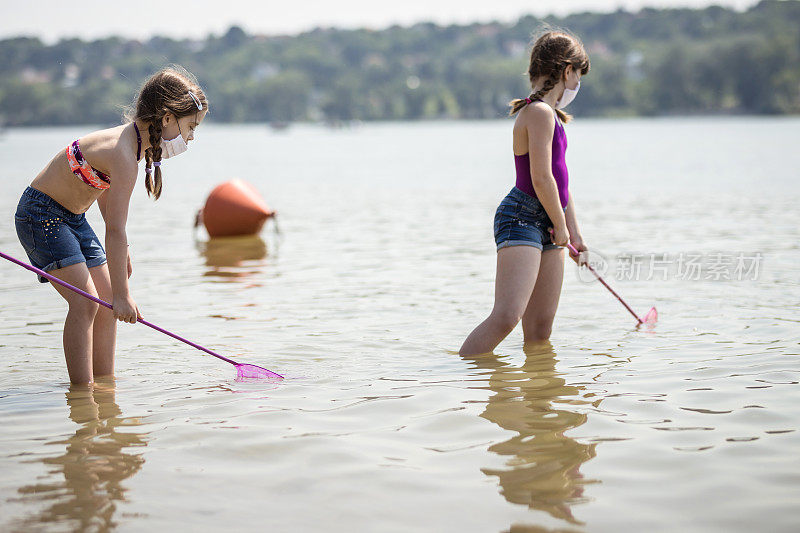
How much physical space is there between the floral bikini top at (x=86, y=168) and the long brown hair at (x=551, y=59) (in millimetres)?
2125

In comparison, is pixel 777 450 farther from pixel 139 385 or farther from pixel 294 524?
pixel 139 385

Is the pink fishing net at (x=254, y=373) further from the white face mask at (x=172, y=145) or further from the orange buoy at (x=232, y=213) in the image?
the orange buoy at (x=232, y=213)

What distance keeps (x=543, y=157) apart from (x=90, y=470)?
2960 mm

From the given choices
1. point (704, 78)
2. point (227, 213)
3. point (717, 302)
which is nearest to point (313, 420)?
point (717, 302)

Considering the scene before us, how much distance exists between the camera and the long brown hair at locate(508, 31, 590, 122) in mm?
5297

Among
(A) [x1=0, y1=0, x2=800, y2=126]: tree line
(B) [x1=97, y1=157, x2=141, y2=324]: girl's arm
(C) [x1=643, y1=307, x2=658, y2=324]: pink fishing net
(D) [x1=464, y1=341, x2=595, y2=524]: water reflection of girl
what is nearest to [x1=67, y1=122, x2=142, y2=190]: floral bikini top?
(B) [x1=97, y1=157, x2=141, y2=324]: girl's arm

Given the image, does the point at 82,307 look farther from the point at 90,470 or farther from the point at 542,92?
the point at 542,92

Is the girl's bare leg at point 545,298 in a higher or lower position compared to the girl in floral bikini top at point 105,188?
lower

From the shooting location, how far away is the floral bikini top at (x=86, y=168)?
4605 mm

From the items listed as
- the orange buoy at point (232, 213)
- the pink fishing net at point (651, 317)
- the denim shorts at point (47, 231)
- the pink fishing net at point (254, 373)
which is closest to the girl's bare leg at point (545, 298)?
the pink fishing net at point (651, 317)

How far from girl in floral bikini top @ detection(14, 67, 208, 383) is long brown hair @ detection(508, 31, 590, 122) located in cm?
193

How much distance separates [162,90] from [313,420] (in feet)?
6.04

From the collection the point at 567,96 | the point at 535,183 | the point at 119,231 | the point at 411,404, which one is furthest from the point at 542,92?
the point at 119,231

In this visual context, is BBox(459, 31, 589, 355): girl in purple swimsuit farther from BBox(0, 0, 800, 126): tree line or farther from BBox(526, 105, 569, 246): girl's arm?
BBox(0, 0, 800, 126): tree line
